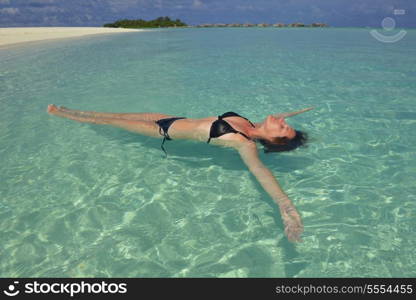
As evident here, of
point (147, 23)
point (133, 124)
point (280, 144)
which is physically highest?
point (147, 23)

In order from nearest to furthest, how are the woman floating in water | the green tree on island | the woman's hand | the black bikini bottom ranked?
the woman's hand → the woman floating in water → the black bikini bottom → the green tree on island

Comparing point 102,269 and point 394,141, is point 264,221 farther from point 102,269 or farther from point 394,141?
point 394,141

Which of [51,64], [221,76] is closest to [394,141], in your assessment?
[221,76]

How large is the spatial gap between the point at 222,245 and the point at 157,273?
0.82 m

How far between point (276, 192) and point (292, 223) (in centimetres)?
60

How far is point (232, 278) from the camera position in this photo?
3.18 metres

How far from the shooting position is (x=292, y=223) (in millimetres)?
3432

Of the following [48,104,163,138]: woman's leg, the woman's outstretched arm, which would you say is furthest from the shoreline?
the woman's outstretched arm

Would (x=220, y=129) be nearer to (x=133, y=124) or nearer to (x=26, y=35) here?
(x=133, y=124)

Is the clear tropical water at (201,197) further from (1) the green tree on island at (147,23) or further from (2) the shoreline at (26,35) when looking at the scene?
(1) the green tree on island at (147,23)

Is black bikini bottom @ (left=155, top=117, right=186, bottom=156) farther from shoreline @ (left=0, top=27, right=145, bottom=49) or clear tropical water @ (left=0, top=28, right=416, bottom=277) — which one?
shoreline @ (left=0, top=27, right=145, bottom=49)

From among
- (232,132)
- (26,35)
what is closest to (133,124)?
(232,132)

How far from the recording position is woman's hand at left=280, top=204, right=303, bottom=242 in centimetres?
327

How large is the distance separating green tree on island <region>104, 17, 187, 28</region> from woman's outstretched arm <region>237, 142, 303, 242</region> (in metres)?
96.7
